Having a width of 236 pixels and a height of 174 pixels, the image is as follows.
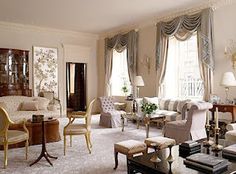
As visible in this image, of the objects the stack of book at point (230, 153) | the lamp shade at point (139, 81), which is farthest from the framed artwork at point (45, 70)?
the stack of book at point (230, 153)

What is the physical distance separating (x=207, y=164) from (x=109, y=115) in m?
4.84

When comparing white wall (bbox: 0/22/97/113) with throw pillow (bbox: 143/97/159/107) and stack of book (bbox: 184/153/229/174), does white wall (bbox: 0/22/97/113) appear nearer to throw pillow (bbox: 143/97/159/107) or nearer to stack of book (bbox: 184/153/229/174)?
throw pillow (bbox: 143/97/159/107)

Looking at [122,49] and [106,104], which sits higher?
[122,49]

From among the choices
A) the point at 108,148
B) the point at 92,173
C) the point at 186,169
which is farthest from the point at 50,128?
the point at 186,169

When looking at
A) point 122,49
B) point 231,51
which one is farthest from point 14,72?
point 231,51

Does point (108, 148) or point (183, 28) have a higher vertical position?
point (183, 28)

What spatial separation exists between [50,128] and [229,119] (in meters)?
4.26

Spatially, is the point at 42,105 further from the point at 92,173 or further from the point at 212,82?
the point at 212,82

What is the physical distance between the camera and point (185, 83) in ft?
23.5

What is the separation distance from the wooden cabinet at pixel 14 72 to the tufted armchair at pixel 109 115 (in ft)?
9.59

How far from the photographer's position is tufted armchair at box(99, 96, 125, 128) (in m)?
6.92

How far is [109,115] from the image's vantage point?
22.9 feet

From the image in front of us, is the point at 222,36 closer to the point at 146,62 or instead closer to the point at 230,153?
the point at 146,62

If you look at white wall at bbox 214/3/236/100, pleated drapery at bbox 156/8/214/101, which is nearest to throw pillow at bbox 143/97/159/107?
pleated drapery at bbox 156/8/214/101
